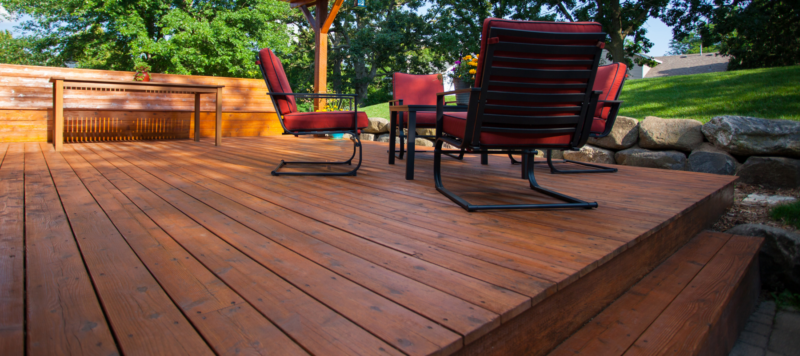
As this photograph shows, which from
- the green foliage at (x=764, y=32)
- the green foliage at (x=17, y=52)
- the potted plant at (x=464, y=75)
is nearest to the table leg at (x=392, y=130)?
the potted plant at (x=464, y=75)

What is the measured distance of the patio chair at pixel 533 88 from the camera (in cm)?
189

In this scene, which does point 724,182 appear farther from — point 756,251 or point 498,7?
point 498,7

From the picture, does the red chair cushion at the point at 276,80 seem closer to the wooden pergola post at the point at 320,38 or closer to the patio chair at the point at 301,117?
the patio chair at the point at 301,117

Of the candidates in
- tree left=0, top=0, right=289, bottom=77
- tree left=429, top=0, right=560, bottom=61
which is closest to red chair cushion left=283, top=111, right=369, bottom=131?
tree left=429, top=0, right=560, bottom=61

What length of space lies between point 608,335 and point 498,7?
15.9 metres

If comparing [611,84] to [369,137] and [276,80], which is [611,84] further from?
[369,137]

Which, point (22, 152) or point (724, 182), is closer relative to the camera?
point (724, 182)

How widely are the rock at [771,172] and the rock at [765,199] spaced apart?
0.74ft

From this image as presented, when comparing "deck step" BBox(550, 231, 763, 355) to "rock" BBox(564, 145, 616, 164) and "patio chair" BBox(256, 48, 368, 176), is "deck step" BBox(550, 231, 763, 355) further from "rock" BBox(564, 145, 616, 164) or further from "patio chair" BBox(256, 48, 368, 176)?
"rock" BBox(564, 145, 616, 164)

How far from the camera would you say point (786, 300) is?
2.33 meters

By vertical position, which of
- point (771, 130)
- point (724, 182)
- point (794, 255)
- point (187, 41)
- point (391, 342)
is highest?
point (187, 41)

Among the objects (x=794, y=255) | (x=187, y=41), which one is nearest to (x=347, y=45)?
(x=187, y=41)

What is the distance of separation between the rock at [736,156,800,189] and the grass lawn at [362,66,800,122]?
1357mm

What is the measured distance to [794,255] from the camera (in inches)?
92.1
